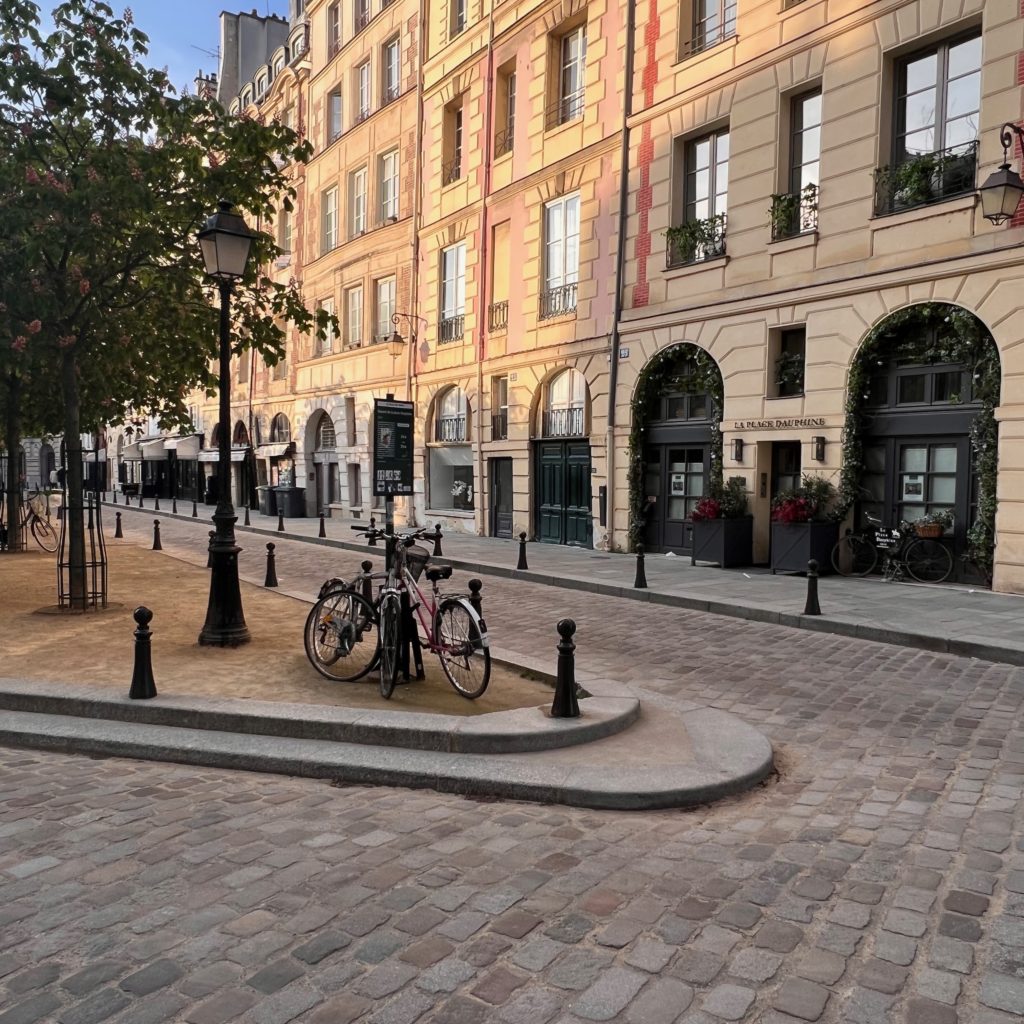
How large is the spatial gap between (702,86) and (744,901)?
1524 cm

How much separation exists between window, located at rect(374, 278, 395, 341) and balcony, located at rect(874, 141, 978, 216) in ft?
51.3

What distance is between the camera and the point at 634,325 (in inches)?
653

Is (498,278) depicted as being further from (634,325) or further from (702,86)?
(702,86)

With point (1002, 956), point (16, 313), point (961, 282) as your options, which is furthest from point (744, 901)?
point (961, 282)

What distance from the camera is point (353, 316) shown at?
88.8 feet

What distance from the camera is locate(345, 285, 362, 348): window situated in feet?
87.5

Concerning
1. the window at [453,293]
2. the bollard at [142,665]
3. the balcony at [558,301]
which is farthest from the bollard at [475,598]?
the window at [453,293]

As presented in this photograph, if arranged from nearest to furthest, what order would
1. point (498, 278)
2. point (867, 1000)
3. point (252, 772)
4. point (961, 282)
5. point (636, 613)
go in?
1. point (867, 1000)
2. point (252, 772)
3. point (636, 613)
4. point (961, 282)
5. point (498, 278)

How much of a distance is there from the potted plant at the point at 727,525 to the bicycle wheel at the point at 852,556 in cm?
150

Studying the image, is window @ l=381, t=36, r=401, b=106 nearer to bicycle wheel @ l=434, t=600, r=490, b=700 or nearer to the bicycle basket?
the bicycle basket

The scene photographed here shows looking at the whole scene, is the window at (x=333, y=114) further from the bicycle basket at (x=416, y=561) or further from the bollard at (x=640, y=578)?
the bicycle basket at (x=416, y=561)

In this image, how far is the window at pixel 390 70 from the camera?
24.9 m

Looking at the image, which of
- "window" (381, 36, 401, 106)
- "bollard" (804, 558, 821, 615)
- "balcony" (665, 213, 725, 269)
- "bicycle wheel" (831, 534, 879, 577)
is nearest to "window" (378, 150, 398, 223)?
"window" (381, 36, 401, 106)

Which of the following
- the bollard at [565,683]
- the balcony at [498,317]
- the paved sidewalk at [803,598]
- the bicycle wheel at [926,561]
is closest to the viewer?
the bollard at [565,683]
